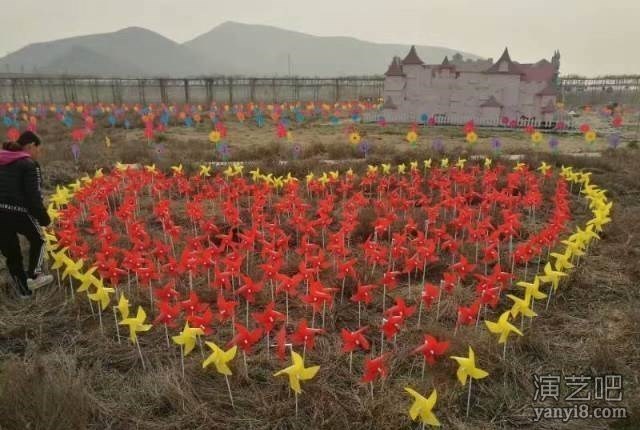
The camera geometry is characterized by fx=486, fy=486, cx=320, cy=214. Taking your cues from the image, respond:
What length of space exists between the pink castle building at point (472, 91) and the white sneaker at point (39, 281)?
15.3 meters

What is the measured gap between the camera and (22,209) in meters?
4.12

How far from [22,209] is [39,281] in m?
0.67

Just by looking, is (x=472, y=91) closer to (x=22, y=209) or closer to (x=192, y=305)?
(x=22, y=209)

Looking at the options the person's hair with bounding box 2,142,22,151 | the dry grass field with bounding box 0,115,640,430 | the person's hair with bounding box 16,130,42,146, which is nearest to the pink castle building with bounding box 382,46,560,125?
the dry grass field with bounding box 0,115,640,430

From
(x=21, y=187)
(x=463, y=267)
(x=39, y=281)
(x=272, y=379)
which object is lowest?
(x=272, y=379)

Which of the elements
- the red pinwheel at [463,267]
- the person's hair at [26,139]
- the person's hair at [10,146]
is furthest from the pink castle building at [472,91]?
the person's hair at [10,146]

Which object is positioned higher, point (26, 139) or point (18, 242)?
point (26, 139)

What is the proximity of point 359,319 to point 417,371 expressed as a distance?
2.18 ft

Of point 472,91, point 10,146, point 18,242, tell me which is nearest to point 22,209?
point 18,242

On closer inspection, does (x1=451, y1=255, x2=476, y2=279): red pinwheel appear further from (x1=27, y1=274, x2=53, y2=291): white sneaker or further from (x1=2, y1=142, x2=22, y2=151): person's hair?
(x1=2, y1=142, x2=22, y2=151): person's hair

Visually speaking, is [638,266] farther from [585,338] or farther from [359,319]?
[359,319]

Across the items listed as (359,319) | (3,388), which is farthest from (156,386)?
(359,319)

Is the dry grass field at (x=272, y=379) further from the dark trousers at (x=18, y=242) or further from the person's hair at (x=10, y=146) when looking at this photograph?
the person's hair at (x=10, y=146)

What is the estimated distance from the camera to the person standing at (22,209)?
398cm
